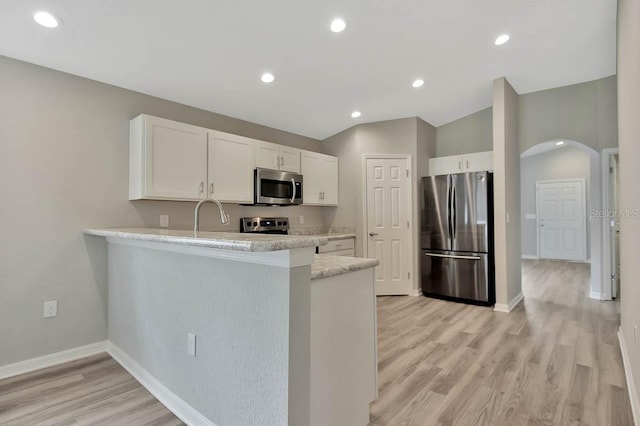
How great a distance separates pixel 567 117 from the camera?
13.9ft

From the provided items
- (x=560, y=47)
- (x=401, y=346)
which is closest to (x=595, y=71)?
(x=560, y=47)

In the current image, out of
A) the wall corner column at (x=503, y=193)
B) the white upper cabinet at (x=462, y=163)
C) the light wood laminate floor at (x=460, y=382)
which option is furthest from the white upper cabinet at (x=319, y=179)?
the wall corner column at (x=503, y=193)

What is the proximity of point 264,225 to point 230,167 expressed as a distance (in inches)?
36.7

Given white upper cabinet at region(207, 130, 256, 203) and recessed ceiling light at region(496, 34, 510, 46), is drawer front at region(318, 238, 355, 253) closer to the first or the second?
white upper cabinet at region(207, 130, 256, 203)

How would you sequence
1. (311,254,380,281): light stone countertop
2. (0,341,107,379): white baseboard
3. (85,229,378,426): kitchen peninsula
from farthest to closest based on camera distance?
(0,341,107,379): white baseboard < (311,254,380,281): light stone countertop < (85,229,378,426): kitchen peninsula

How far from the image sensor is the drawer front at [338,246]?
168 inches

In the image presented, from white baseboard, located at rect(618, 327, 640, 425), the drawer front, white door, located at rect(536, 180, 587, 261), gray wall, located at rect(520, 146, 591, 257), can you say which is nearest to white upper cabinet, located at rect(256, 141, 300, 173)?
the drawer front

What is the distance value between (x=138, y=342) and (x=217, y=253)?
4.36ft

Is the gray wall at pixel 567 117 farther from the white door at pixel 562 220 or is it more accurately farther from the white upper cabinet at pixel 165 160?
the white door at pixel 562 220

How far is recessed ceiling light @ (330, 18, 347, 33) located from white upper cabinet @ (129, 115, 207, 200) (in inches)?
61.2

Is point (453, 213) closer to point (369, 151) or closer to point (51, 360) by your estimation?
point (369, 151)

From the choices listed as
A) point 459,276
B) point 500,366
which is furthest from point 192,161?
point 459,276

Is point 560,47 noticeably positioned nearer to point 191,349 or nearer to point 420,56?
point 420,56

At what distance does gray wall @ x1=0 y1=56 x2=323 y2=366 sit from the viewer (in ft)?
7.82
